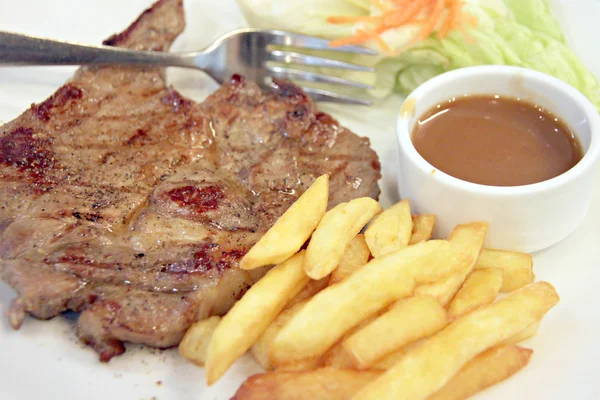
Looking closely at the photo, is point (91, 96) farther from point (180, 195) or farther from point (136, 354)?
point (136, 354)

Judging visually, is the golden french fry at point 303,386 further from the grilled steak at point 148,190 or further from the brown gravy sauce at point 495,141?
the brown gravy sauce at point 495,141

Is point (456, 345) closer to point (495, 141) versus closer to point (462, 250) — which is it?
point (462, 250)

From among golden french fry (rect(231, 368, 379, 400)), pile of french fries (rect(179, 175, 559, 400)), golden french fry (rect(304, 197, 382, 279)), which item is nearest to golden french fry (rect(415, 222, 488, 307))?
pile of french fries (rect(179, 175, 559, 400))

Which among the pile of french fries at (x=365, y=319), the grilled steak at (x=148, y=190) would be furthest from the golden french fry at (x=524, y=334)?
the grilled steak at (x=148, y=190)

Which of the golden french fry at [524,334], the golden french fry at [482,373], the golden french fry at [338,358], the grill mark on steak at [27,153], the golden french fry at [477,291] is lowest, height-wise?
the golden french fry at [524,334]

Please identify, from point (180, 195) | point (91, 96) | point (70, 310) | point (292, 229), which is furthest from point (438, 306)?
point (91, 96)

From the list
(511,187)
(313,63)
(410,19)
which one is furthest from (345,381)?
(410,19)
